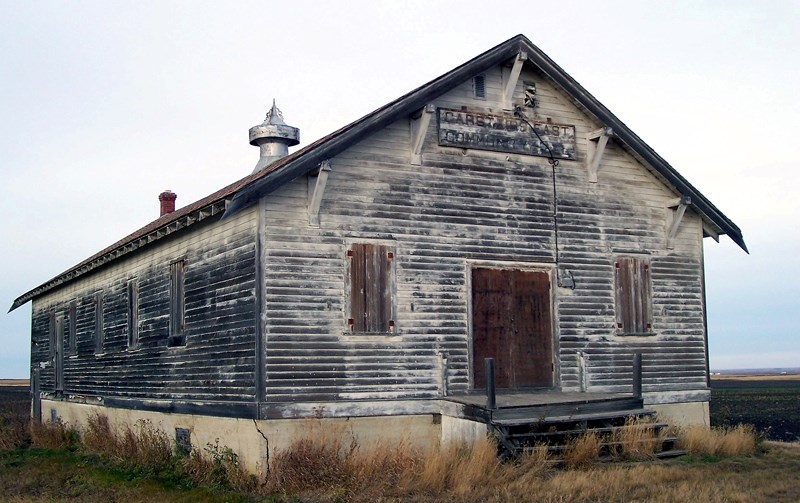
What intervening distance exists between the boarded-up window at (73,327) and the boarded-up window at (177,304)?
28.3 ft

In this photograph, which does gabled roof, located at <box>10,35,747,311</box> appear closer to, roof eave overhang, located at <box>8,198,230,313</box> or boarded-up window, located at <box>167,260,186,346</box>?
roof eave overhang, located at <box>8,198,230,313</box>

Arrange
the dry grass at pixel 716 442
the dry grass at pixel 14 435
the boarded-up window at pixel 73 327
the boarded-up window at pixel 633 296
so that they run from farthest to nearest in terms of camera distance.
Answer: the boarded-up window at pixel 73 327 < the dry grass at pixel 14 435 < the boarded-up window at pixel 633 296 < the dry grass at pixel 716 442

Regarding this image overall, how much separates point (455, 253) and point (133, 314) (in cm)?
810

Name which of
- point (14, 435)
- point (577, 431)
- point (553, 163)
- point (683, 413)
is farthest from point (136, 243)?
point (683, 413)

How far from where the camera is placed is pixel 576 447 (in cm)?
1392

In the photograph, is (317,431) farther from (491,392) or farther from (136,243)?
(136,243)

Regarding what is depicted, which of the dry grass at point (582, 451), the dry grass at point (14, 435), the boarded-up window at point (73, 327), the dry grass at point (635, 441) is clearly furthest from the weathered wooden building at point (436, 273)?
the boarded-up window at point (73, 327)

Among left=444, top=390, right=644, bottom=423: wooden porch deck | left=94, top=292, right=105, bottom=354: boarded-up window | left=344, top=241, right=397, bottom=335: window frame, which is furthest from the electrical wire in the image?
left=94, top=292, right=105, bottom=354: boarded-up window

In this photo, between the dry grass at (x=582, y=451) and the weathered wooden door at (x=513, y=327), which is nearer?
the dry grass at (x=582, y=451)

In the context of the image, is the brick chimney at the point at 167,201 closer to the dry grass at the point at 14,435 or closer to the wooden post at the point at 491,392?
the dry grass at the point at 14,435

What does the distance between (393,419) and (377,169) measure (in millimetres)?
4103

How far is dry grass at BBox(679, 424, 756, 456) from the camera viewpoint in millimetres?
15539

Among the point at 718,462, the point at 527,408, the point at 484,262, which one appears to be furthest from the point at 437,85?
the point at 718,462

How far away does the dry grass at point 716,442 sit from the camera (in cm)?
1554
